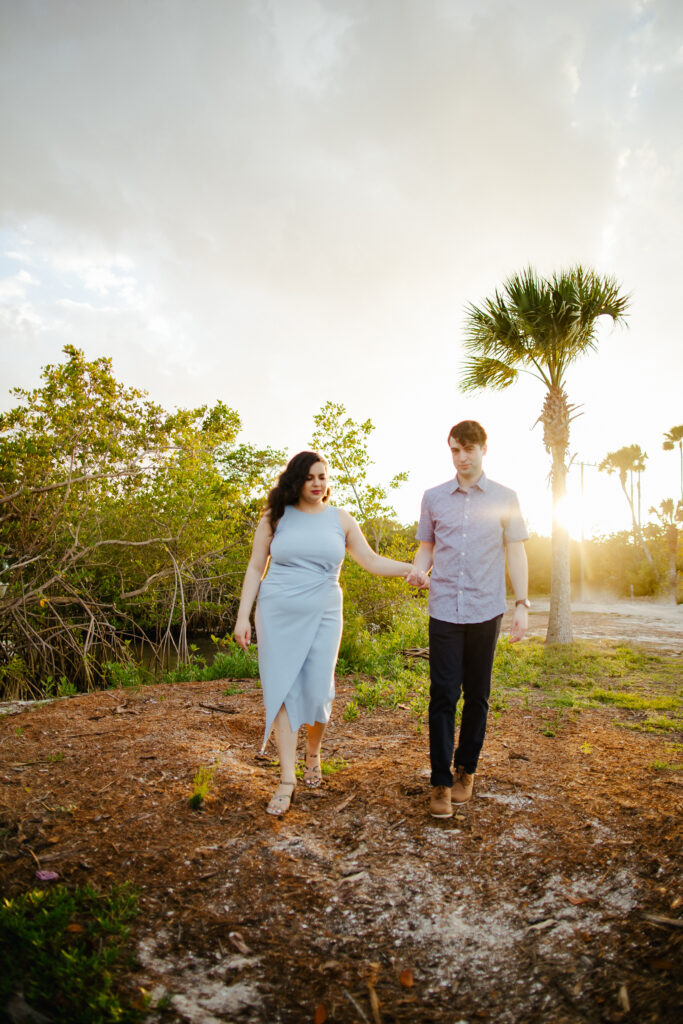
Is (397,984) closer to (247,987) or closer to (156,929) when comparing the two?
(247,987)

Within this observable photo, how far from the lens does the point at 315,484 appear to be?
364 cm

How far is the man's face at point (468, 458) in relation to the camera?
3566mm

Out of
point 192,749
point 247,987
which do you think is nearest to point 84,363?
point 192,749

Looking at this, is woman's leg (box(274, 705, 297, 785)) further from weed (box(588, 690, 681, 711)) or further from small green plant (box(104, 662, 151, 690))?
small green plant (box(104, 662, 151, 690))

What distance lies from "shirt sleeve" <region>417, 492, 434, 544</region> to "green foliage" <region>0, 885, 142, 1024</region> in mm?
2345

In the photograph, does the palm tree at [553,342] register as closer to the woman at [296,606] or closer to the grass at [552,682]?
the grass at [552,682]

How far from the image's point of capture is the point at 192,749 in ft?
14.0

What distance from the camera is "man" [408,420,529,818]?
3420 mm

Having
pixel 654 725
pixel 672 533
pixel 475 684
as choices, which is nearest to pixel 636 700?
pixel 654 725

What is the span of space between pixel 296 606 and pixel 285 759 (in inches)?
33.6

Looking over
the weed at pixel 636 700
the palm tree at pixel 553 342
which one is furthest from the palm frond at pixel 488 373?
the weed at pixel 636 700

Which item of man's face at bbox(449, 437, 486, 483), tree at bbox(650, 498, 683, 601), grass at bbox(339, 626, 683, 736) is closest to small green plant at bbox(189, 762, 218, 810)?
grass at bbox(339, 626, 683, 736)

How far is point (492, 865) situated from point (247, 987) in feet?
4.33

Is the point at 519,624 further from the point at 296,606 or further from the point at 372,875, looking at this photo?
the point at 372,875
